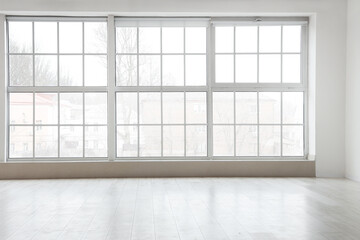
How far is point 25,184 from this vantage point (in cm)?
819

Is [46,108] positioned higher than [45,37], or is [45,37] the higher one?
[45,37]

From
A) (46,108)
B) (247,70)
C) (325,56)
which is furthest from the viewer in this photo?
(247,70)

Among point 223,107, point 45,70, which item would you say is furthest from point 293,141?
point 45,70

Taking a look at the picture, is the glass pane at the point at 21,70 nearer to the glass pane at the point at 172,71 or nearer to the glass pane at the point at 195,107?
the glass pane at the point at 172,71

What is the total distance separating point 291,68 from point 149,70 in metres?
2.83

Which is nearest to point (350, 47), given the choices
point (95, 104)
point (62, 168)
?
point (95, 104)

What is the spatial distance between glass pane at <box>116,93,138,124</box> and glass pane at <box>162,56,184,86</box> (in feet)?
2.35

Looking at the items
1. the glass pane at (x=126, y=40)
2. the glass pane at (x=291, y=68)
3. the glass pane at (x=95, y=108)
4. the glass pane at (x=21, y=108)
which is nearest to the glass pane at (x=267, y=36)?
the glass pane at (x=291, y=68)

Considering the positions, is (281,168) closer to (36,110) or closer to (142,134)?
(142,134)

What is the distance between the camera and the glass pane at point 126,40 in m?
9.35

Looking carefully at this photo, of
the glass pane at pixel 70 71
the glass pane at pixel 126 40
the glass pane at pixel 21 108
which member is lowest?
the glass pane at pixel 21 108

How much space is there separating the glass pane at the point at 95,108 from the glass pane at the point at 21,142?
115 centimetres

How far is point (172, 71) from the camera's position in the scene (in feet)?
30.9

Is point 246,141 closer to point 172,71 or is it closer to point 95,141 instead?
point 172,71
